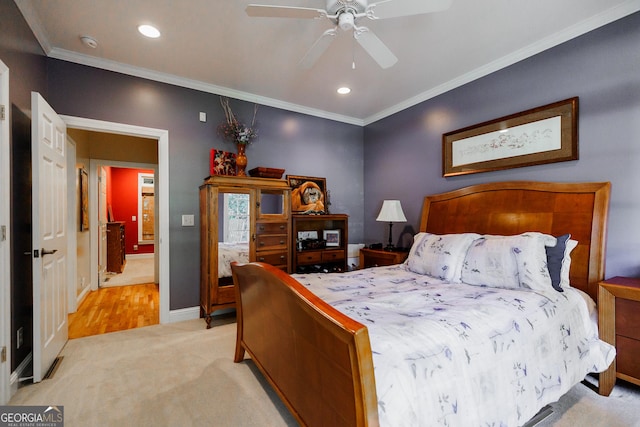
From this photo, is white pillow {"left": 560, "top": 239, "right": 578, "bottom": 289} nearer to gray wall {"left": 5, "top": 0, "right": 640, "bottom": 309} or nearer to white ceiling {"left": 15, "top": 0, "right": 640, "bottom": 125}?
gray wall {"left": 5, "top": 0, "right": 640, "bottom": 309}

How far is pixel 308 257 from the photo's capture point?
3.69 m

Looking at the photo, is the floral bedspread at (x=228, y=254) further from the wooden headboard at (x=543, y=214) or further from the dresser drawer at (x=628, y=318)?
the dresser drawer at (x=628, y=318)

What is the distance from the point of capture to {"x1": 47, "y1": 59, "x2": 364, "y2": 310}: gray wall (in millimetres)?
2840

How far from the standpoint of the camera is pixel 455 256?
2396 mm

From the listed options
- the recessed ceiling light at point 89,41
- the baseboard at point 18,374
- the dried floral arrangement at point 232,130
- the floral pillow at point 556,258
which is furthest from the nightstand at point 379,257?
the recessed ceiling light at point 89,41

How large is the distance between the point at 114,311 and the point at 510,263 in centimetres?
439

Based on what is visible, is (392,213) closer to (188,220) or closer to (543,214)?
(543,214)

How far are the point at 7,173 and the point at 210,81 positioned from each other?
213 centimetres

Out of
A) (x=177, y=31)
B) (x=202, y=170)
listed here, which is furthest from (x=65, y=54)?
(x=202, y=170)

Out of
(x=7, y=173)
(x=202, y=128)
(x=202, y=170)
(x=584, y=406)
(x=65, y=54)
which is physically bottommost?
(x=584, y=406)

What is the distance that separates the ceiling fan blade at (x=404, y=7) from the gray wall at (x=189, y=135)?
2.37 metres

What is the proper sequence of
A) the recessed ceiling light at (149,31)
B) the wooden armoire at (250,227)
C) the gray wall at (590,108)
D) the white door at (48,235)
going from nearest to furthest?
the white door at (48,235)
the gray wall at (590,108)
the recessed ceiling light at (149,31)
the wooden armoire at (250,227)

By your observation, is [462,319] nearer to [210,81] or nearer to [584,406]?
[584,406]

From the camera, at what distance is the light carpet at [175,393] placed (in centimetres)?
170
